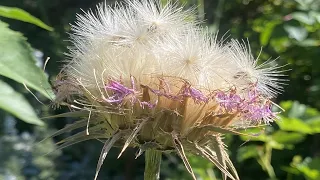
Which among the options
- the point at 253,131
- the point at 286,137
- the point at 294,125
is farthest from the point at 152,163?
the point at 286,137

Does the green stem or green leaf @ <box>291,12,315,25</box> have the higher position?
green leaf @ <box>291,12,315,25</box>

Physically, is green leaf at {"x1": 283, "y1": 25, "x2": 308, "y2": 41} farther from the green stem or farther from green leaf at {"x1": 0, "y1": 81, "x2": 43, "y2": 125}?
green leaf at {"x1": 0, "y1": 81, "x2": 43, "y2": 125}

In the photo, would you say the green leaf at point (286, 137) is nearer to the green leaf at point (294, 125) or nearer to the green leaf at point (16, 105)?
the green leaf at point (294, 125)

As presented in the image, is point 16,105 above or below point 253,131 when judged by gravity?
below

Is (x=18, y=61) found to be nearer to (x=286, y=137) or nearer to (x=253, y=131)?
(x=253, y=131)

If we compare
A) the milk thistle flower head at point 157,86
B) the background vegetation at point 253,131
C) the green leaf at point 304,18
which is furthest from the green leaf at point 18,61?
the green leaf at point 304,18

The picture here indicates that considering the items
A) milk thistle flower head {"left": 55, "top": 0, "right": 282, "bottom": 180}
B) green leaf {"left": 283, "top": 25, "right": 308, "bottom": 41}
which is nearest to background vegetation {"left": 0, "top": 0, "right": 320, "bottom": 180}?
green leaf {"left": 283, "top": 25, "right": 308, "bottom": 41}
